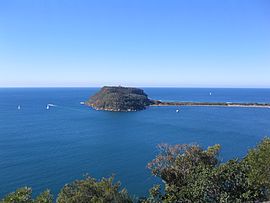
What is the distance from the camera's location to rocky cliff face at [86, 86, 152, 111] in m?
115

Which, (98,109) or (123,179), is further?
(98,109)

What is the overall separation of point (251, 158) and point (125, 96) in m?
100

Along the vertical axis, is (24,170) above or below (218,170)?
below

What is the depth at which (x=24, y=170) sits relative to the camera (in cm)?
4341

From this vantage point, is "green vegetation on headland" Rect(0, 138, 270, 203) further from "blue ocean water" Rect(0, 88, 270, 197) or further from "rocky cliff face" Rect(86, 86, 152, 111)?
"rocky cliff face" Rect(86, 86, 152, 111)

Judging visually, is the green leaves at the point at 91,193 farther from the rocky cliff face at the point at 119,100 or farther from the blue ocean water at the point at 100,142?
the rocky cliff face at the point at 119,100

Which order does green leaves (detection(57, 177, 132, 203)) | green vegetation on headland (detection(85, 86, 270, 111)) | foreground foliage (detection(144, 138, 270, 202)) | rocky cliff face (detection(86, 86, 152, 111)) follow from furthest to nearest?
green vegetation on headland (detection(85, 86, 270, 111)) < rocky cliff face (detection(86, 86, 152, 111)) < foreground foliage (detection(144, 138, 270, 202)) < green leaves (detection(57, 177, 132, 203))

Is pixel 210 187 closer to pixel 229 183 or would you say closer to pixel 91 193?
pixel 229 183

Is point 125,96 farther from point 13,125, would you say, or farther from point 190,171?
point 190,171

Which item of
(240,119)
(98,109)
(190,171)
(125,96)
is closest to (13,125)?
(98,109)

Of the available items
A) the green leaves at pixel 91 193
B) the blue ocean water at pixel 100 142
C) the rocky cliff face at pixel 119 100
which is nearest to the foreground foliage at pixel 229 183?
the green leaves at pixel 91 193

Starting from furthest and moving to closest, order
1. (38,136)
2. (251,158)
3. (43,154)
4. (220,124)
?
1. (220,124)
2. (38,136)
3. (43,154)
4. (251,158)

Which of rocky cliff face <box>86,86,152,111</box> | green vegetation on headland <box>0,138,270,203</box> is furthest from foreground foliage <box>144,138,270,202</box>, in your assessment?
rocky cliff face <box>86,86,152,111</box>

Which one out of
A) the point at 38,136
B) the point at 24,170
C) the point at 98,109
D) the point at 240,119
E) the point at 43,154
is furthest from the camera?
the point at 98,109
